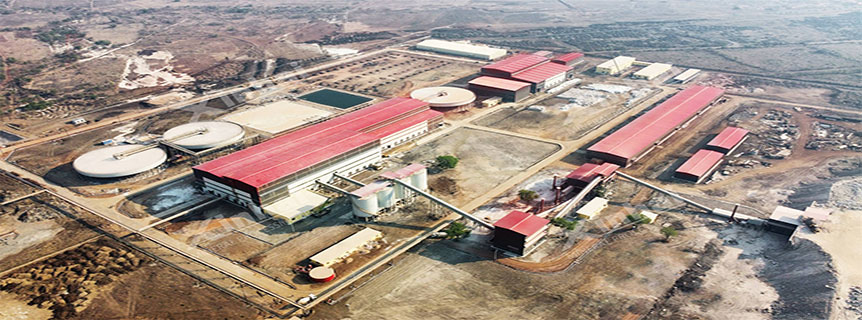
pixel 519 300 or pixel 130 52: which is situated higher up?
pixel 130 52

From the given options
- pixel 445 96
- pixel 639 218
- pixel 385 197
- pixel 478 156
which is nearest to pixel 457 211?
pixel 385 197

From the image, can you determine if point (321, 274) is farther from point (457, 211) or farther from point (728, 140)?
point (728, 140)

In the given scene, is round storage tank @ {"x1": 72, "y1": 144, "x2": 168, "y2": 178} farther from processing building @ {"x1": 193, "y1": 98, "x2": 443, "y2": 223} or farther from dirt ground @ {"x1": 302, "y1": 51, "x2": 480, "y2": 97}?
dirt ground @ {"x1": 302, "y1": 51, "x2": 480, "y2": 97}

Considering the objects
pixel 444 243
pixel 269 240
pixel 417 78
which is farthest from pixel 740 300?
pixel 417 78

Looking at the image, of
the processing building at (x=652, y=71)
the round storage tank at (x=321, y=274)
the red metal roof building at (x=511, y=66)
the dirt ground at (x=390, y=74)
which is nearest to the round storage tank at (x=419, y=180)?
the round storage tank at (x=321, y=274)

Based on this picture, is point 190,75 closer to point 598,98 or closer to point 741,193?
point 598,98

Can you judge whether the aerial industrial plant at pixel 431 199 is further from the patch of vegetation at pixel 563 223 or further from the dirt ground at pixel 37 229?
the patch of vegetation at pixel 563 223
